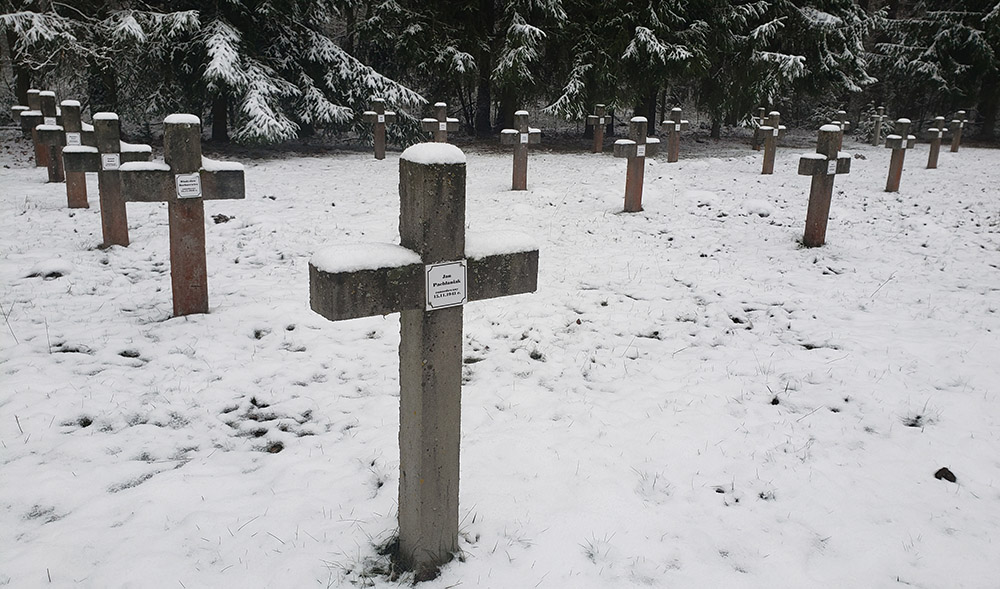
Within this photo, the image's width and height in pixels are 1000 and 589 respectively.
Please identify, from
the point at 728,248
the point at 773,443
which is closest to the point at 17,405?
the point at 773,443

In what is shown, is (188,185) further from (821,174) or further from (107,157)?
(821,174)

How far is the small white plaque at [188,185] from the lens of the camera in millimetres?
5250

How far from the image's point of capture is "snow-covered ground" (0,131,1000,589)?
287 centimetres

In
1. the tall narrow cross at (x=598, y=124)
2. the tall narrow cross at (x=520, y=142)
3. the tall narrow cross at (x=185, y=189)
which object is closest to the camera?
the tall narrow cross at (x=185, y=189)

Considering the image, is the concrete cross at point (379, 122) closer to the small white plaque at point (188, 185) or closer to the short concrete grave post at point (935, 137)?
the small white plaque at point (188, 185)

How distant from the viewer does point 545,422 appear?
411 centimetres

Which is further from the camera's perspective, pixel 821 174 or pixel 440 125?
pixel 440 125

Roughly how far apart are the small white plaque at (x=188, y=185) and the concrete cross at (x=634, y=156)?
640 centimetres

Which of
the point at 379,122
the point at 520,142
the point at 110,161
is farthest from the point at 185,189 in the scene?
the point at 379,122

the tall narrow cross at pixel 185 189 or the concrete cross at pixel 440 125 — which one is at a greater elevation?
the concrete cross at pixel 440 125

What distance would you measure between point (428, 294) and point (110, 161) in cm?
625

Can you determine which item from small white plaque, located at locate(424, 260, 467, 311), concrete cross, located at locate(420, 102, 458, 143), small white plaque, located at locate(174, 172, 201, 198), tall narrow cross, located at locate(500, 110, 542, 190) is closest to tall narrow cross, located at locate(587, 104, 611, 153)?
concrete cross, located at locate(420, 102, 458, 143)

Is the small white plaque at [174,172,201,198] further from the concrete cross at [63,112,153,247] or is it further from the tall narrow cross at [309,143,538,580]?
the tall narrow cross at [309,143,538,580]

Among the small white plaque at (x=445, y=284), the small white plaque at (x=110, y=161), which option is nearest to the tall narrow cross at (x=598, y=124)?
the small white plaque at (x=110, y=161)
